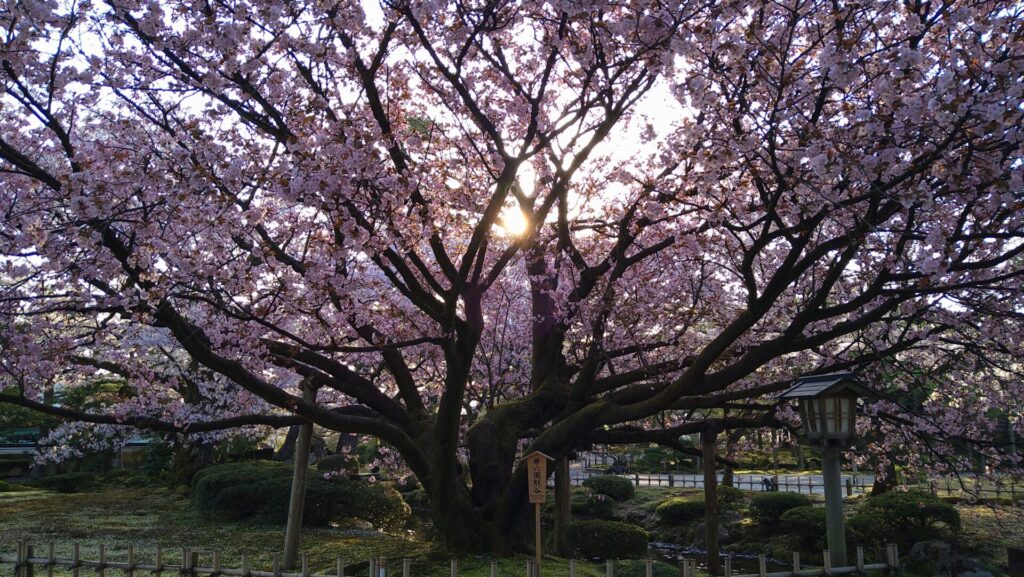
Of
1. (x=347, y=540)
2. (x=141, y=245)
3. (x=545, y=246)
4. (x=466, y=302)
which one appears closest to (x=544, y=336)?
(x=545, y=246)

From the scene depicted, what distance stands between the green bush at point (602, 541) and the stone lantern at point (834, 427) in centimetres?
520

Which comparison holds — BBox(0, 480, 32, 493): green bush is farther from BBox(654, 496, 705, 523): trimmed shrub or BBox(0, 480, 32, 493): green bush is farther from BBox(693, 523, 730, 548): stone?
BBox(693, 523, 730, 548): stone

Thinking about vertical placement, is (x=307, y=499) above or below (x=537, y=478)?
below

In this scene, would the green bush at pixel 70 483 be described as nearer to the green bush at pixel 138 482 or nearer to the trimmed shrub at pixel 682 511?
the green bush at pixel 138 482

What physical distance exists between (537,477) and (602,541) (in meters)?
4.66

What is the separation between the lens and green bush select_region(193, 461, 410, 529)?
47.5 ft

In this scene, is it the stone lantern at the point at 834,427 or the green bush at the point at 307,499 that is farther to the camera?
the green bush at the point at 307,499

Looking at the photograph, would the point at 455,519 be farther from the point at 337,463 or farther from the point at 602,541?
the point at 337,463

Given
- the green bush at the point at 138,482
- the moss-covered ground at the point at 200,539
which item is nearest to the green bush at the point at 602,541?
the moss-covered ground at the point at 200,539

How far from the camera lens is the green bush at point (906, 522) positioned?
13.0 m

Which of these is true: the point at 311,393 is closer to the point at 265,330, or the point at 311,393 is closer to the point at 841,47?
the point at 265,330

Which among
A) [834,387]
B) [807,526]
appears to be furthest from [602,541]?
[834,387]

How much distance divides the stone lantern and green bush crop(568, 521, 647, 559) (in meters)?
5.20

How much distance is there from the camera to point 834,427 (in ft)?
20.7
